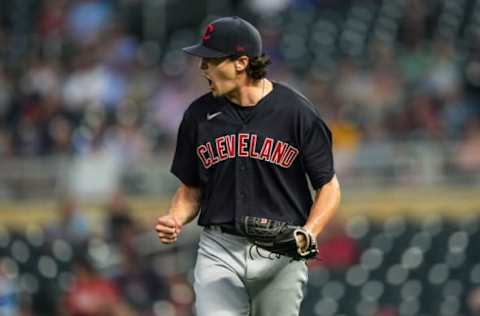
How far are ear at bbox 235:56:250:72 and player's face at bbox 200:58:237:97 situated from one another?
0.06ft

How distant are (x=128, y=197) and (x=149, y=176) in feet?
0.97

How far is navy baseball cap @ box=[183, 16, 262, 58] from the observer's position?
6898 mm

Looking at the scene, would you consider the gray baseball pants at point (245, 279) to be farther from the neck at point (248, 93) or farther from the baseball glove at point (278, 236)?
the neck at point (248, 93)

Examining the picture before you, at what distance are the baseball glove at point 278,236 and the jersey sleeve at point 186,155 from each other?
412 mm

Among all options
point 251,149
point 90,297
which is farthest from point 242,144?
point 90,297

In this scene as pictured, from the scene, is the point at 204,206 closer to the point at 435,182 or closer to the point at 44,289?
the point at 44,289

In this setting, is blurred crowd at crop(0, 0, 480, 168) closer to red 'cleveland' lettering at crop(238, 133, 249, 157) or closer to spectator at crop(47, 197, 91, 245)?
spectator at crop(47, 197, 91, 245)

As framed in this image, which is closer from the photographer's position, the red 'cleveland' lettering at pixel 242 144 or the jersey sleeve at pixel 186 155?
the red 'cleveland' lettering at pixel 242 144

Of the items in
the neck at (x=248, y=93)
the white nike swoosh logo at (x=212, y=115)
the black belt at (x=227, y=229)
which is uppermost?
the neck at (x=248, y=93)

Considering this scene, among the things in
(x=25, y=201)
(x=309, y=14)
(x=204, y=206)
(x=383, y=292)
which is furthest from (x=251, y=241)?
(x=309, y=14)

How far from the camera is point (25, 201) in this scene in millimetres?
15391

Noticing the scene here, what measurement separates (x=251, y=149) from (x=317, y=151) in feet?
0.97

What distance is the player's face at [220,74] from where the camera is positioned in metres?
6.94

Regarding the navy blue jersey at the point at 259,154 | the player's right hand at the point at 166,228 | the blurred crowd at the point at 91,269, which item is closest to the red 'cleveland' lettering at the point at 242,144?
the navy blue jersey at the point at 259,154
